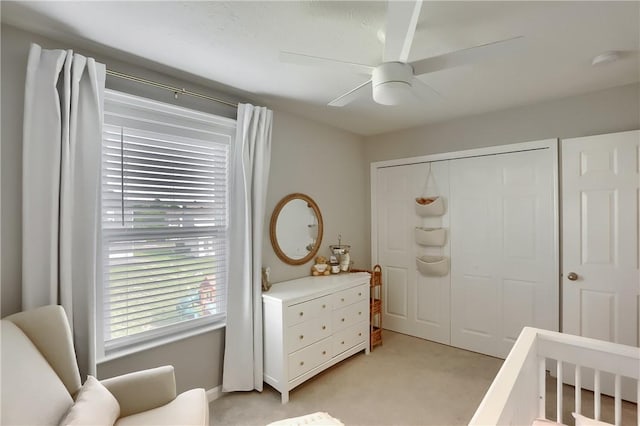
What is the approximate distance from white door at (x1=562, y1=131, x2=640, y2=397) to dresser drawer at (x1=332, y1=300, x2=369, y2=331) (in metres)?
1.66

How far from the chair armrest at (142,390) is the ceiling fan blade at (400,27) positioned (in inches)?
76.7

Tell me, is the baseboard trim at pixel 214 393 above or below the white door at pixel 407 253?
below

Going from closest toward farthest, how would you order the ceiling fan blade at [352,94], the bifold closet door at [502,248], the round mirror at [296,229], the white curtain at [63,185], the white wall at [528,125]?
1. the white curtain at [63,185]
2. the ceiling fan blade at [352,94]
3. the white wall at [528,125]
4. the bifold closet door at [502,248]
5. the round mirror at [296,229]

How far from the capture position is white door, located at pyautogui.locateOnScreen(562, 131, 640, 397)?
2.29 meters

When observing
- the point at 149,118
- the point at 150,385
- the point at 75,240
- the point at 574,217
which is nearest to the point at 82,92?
the point at 149,118

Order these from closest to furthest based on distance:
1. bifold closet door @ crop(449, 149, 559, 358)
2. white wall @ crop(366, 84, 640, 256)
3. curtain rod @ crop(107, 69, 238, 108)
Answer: curtain rod @ crop(107, 69, 238, 108)
white wall @ crop(366, 84, 640, 256)
bifold closet door @ crop(449, 149, 559, 358)

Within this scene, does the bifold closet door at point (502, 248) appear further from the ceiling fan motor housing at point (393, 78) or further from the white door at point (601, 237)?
the ceiling fan motor housing at point (393, 78)

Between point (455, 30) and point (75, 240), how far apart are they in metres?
2.31

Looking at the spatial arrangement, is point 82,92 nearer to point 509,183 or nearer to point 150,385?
point 150,385

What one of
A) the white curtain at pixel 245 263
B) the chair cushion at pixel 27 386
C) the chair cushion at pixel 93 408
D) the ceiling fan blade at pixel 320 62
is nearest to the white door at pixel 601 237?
the ceiling fan blade at pixel 320 62

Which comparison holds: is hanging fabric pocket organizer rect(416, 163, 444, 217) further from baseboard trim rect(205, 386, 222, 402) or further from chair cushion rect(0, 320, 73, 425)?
chair cushion rect(0, 320, 73, 425)

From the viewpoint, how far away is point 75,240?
1.68 metres

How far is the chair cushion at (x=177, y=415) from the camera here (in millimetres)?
1436

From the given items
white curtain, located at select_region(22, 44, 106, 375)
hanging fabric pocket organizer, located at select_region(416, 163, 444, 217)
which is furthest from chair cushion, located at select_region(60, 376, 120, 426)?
hanging fabric pocket organizer, located at select_region(416, 163, 444, 217)
